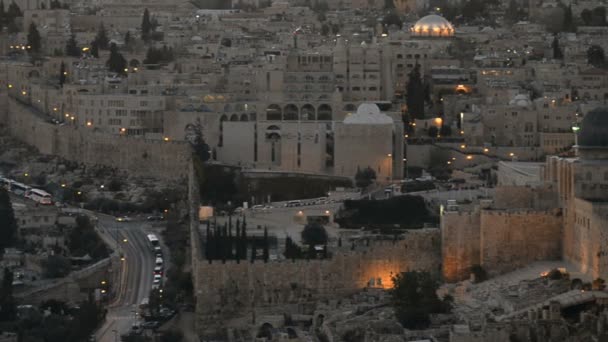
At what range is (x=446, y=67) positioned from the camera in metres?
96.3

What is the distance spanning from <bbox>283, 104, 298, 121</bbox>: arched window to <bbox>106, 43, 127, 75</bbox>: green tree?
10.2m

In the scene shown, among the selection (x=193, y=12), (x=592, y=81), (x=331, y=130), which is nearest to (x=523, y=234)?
(x=331, y=130)

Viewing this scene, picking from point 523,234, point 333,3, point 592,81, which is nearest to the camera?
point 523,234

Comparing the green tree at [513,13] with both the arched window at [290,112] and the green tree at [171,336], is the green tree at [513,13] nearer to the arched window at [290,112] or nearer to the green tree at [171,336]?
the arched window at [290,112]

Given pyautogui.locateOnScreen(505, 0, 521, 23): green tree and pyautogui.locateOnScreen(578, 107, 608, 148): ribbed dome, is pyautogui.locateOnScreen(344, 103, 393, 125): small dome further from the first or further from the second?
pyautogui.locateOnScreen(505, 0, 521, 23): green tree

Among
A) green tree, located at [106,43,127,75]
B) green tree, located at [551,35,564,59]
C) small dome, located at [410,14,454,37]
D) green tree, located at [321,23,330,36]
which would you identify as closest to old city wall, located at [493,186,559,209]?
green tree, located at [106,43,127,75]

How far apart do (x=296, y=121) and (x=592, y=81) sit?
38.7 feet

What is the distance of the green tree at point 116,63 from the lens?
99438 mm

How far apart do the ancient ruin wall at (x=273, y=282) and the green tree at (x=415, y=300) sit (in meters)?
1.93

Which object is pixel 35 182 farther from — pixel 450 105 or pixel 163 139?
pixel 450 105

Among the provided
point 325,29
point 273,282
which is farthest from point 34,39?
point 273,282

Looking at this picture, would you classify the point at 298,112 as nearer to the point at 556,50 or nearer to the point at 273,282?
the point at 556,50

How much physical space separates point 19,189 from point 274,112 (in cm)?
811

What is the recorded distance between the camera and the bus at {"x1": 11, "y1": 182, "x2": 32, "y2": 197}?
280 feet
